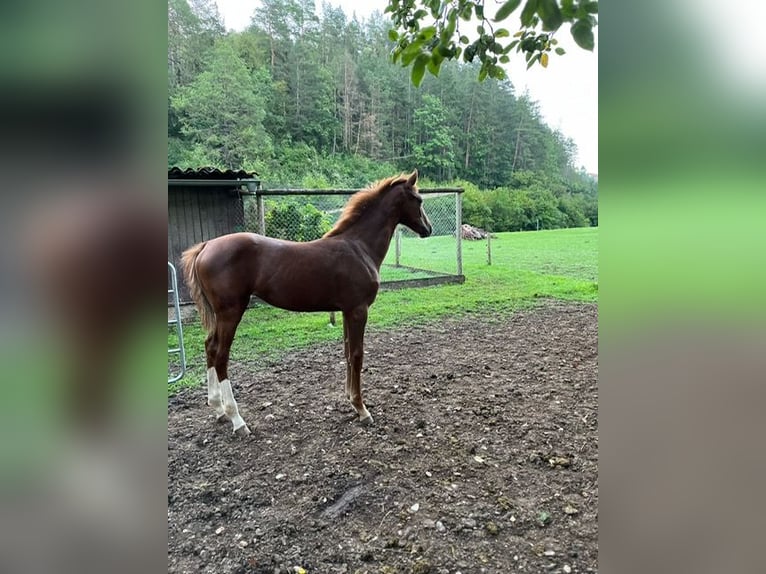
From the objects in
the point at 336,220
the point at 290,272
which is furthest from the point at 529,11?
the point at 336,220

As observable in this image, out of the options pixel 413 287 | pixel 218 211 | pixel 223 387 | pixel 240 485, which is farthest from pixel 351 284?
pixel 413 287

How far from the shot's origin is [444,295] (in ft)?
22.8

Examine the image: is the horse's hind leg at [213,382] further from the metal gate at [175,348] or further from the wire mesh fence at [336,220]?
the wire mesh fence at [336,220]

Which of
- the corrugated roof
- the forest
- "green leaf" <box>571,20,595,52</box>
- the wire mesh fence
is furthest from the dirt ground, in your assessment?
the forest

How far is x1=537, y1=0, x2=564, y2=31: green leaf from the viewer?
1.46 m

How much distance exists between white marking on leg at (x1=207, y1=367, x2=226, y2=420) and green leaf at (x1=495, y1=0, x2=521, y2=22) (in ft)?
8.62

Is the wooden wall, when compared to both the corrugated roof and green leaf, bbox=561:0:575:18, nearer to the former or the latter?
the corrugated roof

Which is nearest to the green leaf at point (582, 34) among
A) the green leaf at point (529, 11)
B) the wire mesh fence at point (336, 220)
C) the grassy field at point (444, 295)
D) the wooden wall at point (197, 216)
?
the green leaf at point (529, 11)

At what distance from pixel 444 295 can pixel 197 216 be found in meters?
3.92

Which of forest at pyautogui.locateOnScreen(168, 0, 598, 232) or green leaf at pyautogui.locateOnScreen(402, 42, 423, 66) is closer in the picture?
green leaf at pyautogui.locateOnScreen(402, 42, 423, 66)

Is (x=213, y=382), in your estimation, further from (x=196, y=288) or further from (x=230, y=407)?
(x=196, y=288)
